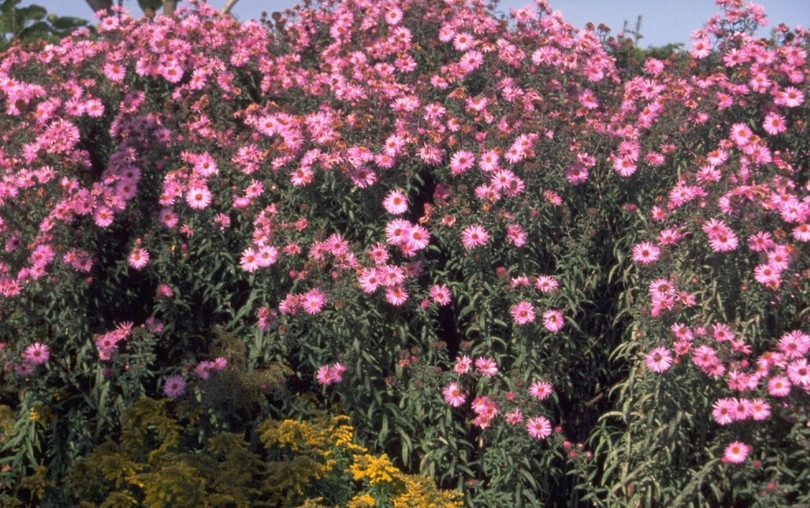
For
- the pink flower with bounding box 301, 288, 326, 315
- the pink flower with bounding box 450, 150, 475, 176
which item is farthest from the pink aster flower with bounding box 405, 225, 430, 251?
the pink flower with bounding box 301, 288, 326, 315

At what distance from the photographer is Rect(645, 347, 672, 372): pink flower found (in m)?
4.20

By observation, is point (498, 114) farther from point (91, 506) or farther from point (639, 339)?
point (91, 506)

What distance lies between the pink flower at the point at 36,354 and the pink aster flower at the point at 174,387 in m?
0.59

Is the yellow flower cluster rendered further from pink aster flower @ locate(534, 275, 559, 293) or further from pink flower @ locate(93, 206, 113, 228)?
pink flower @ locate(93, 206, 113, 228)

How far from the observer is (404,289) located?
465cm

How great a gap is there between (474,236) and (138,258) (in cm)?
171

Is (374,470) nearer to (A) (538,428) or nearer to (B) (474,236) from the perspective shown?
(A) (538,428)

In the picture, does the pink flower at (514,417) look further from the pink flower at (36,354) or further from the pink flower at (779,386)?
the pink flower at (36,354)

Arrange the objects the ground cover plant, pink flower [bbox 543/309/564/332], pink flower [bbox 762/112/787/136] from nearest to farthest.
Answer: the ground cover plant
pink flower [bbox 543/309/564/332]
pink flower [bbox 762/112/787/136]

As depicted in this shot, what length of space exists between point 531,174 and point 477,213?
1.10 ft

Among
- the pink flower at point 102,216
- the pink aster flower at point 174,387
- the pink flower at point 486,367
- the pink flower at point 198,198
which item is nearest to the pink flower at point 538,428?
the pink flower at point 486,367

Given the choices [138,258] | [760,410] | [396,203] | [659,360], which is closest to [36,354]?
[138,258]

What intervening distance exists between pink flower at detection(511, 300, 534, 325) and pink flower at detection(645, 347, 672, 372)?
1.84ft

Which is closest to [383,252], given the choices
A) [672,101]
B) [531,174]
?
[531,174]
